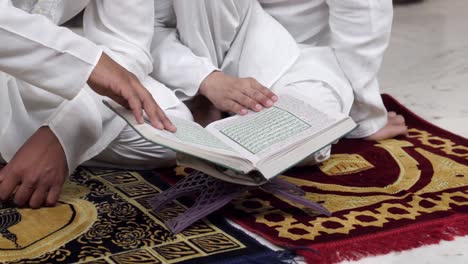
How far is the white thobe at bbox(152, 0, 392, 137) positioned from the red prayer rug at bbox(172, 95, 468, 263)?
0.12 metres

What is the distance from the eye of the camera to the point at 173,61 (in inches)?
74.5

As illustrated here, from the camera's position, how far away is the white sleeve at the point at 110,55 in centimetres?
163

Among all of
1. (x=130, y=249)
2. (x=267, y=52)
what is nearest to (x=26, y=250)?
(x=130, y=249)

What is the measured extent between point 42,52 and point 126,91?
0.14m

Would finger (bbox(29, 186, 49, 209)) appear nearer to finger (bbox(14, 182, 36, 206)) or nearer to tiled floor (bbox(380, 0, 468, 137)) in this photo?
finger (bbox(14, 182, 36, 206))

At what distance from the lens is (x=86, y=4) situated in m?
1.80

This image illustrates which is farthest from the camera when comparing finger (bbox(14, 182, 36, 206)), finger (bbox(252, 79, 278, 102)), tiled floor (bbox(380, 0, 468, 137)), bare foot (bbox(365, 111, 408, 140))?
tiled floor (bbox(380, 0, 468, 137))

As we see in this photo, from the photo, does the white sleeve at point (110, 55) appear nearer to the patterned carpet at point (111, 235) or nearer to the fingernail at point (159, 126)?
the patterned carpet at point (111, 235)

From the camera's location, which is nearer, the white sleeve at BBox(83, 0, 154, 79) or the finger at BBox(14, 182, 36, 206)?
the finger at BBox(14, 182, 36, 206)

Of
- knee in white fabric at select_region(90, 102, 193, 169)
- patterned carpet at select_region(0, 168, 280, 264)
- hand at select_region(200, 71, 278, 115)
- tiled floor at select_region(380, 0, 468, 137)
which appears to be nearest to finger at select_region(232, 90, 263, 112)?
hand at select_region(200, 71, 278, 115)

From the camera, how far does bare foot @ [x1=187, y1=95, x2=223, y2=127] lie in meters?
1.92

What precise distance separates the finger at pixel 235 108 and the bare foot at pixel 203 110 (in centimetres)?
16

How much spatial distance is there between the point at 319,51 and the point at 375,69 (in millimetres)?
126

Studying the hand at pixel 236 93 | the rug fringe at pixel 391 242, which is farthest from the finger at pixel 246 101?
the rug fringe at pixel 391 242
